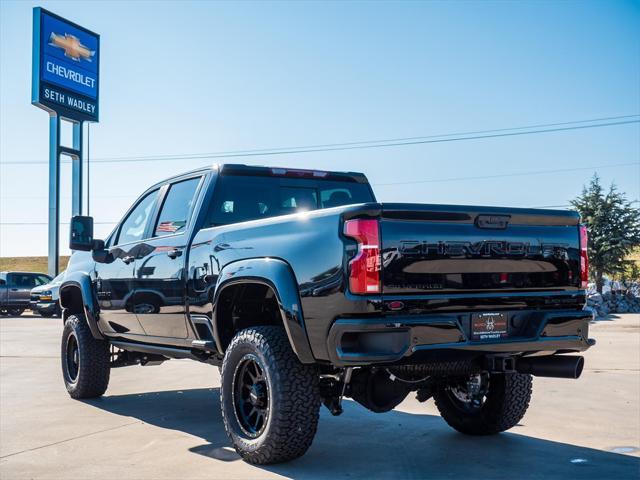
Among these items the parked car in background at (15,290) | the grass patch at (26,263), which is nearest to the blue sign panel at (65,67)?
Result: the parked car in background at (15,290)

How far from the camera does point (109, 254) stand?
7090 mm

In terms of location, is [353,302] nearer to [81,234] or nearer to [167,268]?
[167,268]

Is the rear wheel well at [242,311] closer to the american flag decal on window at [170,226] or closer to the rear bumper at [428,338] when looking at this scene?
the american flag decal on window at [170,226]

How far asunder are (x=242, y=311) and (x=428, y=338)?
1712 mm

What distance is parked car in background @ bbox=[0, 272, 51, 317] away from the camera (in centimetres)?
2750

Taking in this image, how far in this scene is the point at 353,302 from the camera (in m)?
4.07

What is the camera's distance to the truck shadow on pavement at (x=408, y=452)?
4652 millimetres

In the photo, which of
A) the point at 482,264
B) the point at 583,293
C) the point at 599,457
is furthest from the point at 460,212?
the point at 599,457

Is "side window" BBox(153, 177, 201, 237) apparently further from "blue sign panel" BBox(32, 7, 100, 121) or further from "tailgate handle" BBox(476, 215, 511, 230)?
"blue sign panel" BBox(32, 7, 100, 121)

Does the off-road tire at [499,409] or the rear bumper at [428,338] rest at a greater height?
the rear bumper at [428,338]

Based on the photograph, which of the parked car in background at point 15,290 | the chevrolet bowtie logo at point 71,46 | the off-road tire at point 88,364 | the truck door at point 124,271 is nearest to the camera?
the truck door at point 124,271

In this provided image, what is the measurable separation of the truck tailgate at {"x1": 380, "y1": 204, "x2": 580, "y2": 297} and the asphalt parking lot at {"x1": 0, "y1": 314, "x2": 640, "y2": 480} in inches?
47.5

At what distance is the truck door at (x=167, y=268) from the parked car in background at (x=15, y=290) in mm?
23277

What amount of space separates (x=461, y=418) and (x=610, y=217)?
34.0m
